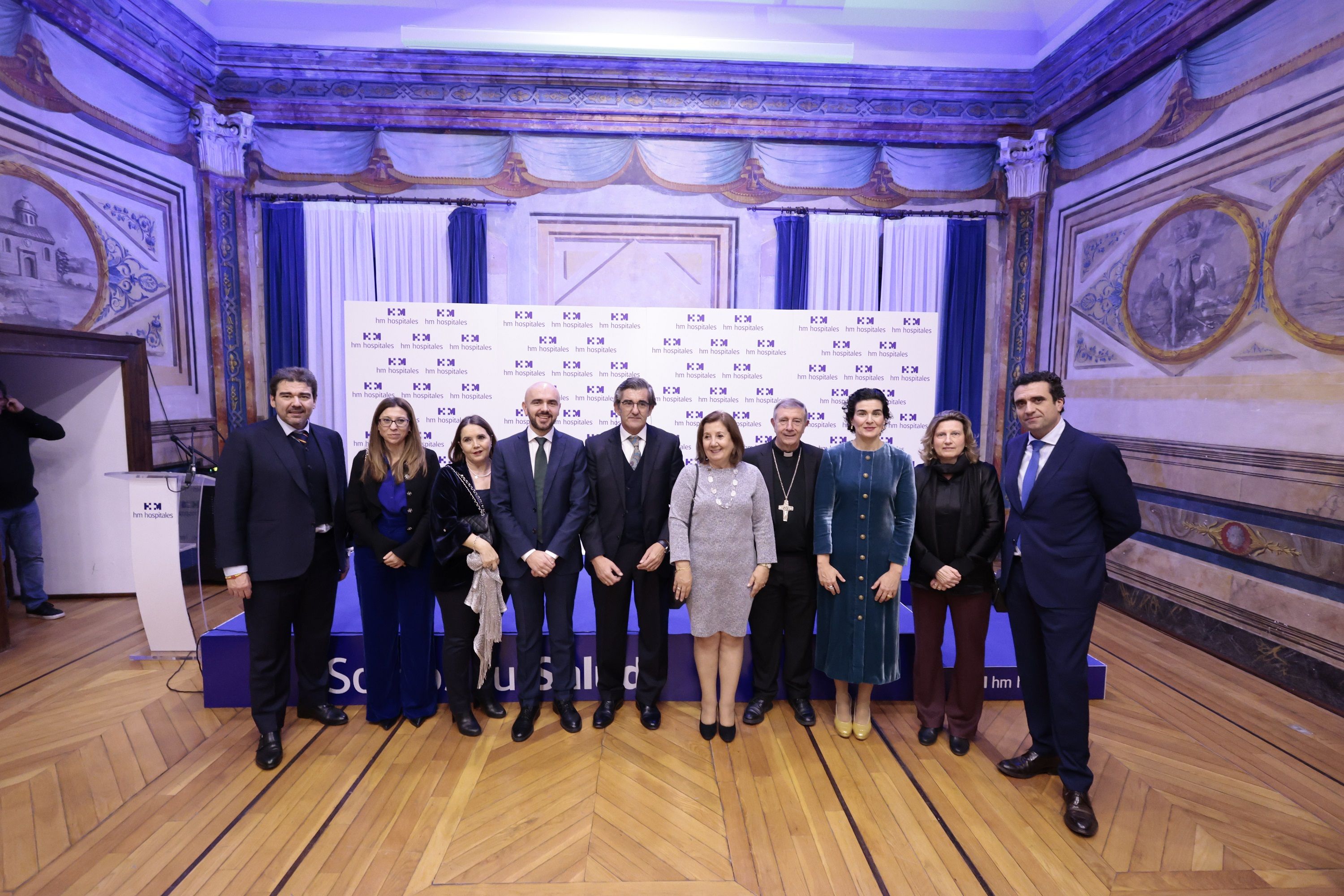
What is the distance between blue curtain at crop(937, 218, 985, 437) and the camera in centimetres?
612

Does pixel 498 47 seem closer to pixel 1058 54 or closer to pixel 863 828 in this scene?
pixel 1058 54

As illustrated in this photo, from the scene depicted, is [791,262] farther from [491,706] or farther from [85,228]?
[85,228]

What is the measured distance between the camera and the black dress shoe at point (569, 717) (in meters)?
2.88

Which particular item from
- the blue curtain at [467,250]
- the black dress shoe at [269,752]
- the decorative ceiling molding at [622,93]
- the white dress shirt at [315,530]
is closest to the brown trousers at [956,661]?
the white dress shirt at [315,530]

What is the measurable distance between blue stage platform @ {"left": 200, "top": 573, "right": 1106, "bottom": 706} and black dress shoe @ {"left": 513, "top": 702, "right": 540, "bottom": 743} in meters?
0.26

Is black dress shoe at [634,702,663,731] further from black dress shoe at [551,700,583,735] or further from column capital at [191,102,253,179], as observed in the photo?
column capital at [191,102,253,179]

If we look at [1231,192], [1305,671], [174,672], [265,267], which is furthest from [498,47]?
[1305,671]

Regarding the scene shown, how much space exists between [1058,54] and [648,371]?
520 cm

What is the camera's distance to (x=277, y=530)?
8.43ft

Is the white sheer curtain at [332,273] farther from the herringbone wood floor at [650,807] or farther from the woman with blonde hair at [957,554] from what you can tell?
the woman with blonde hair at [957,554]

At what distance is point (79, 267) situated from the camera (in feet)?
15.2

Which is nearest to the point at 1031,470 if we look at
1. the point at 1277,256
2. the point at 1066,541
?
the point at 1066,541

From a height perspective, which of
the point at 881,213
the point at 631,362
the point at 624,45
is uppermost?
the point at 624,45

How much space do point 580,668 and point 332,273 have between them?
523 centimetres
